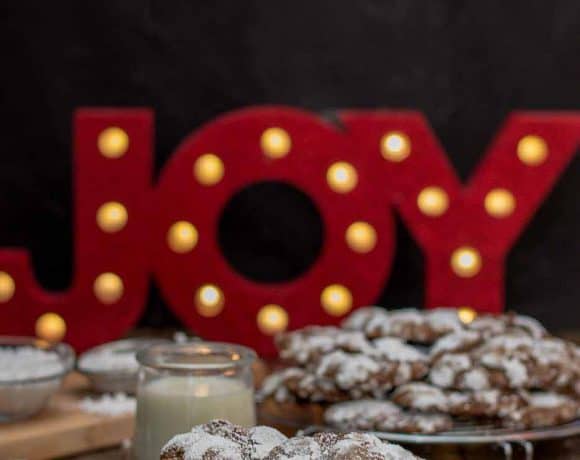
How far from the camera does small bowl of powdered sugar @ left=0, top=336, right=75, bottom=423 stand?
5.13 ft

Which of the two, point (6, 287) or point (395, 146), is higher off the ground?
point (395, 146)

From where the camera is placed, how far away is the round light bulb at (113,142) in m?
2.12

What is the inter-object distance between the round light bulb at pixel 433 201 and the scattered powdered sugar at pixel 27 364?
2.76ft

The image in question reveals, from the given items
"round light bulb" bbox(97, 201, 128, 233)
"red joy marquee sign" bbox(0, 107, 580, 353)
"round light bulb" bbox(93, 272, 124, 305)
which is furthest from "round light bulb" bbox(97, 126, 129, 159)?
"round light bulb" bbox(93, 272, 124, 305)

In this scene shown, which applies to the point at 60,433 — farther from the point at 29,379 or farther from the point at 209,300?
the point at 209,300

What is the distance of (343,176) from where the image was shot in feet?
7.07

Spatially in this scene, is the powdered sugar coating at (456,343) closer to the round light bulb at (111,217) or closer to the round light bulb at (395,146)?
the round light bulb at (395,146)

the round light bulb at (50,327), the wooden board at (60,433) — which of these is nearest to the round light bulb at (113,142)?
the round light bulb at (50,327)

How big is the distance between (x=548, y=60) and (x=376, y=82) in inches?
15.9

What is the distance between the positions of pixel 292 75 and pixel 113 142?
0.50 m

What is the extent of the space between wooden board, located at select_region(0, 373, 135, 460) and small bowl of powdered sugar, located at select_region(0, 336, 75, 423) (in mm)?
31

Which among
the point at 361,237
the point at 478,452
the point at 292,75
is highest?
the point at 292,75

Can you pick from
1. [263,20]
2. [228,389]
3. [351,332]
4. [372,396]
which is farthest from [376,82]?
[228,389]

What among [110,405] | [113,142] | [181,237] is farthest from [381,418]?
[113,142]
